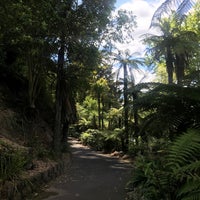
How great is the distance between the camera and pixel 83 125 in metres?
41.3

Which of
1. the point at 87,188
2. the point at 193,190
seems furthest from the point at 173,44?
the point at 193,190

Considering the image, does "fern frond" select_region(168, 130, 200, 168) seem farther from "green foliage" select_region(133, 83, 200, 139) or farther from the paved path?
the paved path

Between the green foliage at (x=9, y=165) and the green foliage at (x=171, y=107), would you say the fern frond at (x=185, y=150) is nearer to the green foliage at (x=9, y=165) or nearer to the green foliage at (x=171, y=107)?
the green foliage at (x=171, y=107)

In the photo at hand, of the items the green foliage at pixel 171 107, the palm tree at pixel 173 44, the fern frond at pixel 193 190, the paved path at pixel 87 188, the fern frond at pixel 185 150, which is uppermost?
the palm tree at pixel 173 44

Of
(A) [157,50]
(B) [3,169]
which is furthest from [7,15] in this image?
(A) [157,50]

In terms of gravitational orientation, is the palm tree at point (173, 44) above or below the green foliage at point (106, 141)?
above

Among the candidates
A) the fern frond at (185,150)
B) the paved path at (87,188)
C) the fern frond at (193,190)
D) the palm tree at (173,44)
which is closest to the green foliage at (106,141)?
the palm tree at (173,44)

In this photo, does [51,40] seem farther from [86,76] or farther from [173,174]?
[173,174]

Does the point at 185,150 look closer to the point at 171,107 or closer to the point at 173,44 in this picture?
the point at 171,107

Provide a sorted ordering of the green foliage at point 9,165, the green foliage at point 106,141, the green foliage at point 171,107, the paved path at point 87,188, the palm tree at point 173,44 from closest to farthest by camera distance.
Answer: the green foliage at point 171,107, the green foliage at point 9,165, the paved path at point 87,188, the palm tree at point 173,44, the green foliage at point 106,141

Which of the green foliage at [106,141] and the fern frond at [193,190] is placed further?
the green foliage at [106,141]

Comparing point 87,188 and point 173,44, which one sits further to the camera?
point 173,44

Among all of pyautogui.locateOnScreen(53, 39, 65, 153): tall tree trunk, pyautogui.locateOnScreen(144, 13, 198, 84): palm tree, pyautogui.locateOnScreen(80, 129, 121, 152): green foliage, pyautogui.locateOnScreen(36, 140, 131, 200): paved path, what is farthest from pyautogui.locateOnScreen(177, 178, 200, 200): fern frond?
pyautogui.locateOnScreen(80, 129, 121, 152): green foliage

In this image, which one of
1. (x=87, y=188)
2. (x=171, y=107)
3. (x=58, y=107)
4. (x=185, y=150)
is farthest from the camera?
(x=58, y=107)
